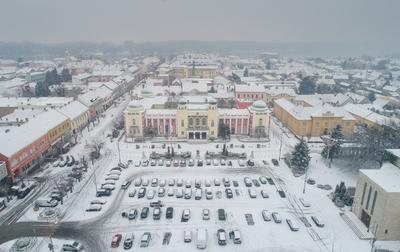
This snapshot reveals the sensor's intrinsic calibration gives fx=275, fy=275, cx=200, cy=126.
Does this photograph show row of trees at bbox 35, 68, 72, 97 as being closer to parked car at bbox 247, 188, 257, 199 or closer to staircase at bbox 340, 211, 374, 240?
parked car at bbox 247, 188, 257, 199

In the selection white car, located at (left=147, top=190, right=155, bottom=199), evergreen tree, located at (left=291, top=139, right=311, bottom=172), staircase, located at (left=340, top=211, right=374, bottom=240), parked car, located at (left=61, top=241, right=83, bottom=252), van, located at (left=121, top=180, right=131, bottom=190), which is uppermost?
evergreen tree, located at (left=291, top=139, right=311, bottom=172)

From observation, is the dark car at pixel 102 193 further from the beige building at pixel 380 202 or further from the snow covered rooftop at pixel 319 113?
the snow covered rooftop at pixel 319 113

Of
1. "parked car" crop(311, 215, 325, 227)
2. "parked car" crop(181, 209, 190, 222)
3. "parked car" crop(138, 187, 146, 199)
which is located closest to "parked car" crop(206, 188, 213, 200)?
"parked car" crop(181, 209, 190, 222)

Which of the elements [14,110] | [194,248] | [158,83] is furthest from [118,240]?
[158,83]

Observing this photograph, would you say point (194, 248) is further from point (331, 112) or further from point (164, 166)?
point (331, 112)

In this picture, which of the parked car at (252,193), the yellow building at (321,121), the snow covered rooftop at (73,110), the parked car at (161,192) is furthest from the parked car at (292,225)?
the snow covered rooftop at (73,110)

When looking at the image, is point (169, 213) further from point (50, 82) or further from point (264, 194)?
point (50, 82)
